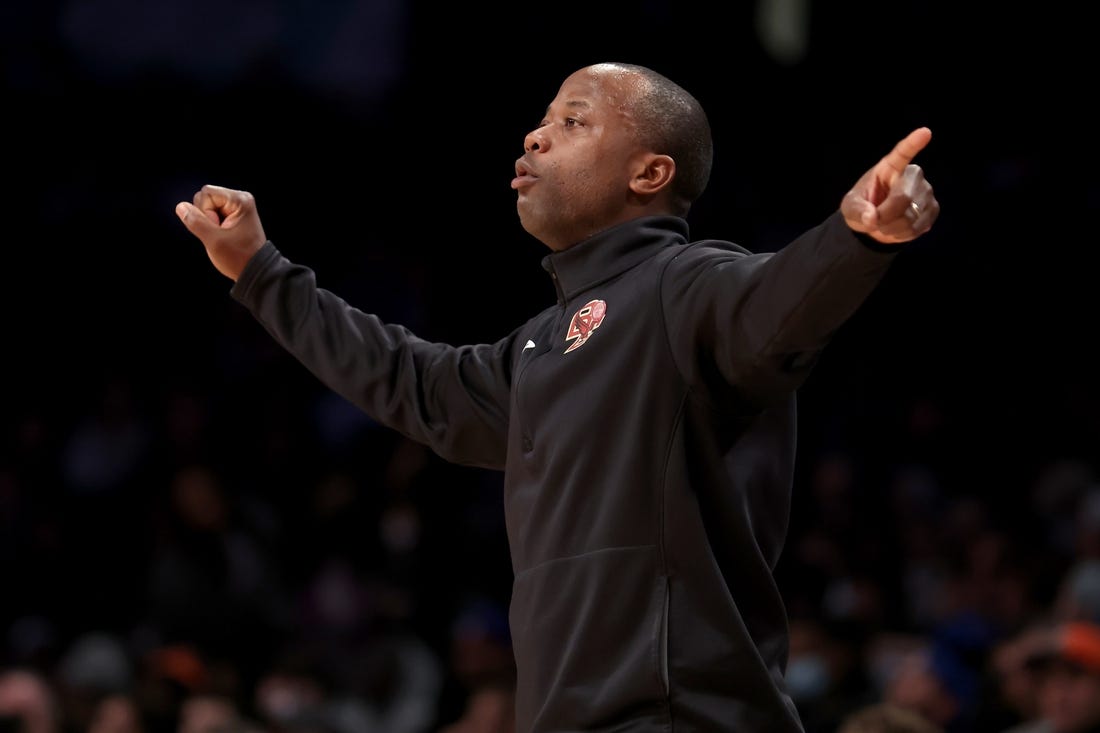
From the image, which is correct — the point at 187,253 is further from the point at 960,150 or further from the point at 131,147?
the point at 960,150

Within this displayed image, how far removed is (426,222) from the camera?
8.49 metres

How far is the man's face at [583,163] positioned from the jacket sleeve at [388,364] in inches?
14.3

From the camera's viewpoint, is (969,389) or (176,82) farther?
(176,82)

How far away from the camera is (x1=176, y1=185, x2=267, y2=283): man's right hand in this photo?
3092 mm

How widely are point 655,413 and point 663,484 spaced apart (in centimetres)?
11

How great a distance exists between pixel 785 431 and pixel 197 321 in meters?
5.90

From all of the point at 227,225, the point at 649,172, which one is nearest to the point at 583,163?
the point at 649,172

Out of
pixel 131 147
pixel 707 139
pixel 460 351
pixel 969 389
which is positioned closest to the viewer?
pixel 707 139

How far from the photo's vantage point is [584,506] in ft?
8.06

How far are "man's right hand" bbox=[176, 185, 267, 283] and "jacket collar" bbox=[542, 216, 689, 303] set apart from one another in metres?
0.70

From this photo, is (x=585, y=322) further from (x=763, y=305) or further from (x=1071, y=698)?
(x=1071, y=698)

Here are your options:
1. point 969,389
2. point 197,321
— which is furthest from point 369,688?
point 969,389

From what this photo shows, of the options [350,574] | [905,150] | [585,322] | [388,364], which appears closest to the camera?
[905,150]

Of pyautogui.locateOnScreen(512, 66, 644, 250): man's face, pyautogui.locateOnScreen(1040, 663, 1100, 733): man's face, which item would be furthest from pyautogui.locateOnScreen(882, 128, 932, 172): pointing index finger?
pyautogui.locateOnScreen(1040, 663, 1100, 733): man's face
